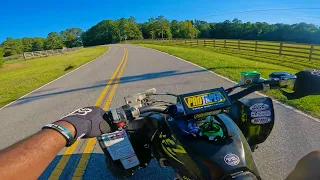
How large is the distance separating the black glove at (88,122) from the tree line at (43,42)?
102 m

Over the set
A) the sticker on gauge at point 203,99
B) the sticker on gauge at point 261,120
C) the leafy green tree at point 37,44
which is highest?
the sticker on gauge at point 203,99

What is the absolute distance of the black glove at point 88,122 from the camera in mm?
1317

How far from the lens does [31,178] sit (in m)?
1.06

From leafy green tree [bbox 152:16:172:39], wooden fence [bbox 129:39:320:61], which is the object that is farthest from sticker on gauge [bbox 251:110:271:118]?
leafy green tree [bbox 152:16:172:39]

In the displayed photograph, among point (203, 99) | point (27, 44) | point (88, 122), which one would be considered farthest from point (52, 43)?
point (203, 99)

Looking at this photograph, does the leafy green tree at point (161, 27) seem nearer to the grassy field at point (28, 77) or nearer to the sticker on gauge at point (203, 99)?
the grassy field at point (28, 77)

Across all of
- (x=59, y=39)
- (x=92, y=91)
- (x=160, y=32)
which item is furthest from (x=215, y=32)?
(x=92, y=91)

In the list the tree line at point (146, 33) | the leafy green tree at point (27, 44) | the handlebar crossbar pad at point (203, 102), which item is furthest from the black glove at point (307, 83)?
the leafy green tree at point (27, 44)

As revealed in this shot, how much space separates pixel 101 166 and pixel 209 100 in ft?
7.50

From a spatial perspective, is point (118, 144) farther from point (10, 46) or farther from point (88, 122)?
point (10, 46)

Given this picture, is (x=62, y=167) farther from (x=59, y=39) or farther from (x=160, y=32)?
(x=59, y=39)

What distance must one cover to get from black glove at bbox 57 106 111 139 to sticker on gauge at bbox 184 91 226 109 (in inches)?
21.0

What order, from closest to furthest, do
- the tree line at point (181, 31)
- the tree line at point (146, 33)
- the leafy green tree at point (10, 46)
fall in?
the tree line at point (181, 31) → the tree line at point (146, 33) → the leafy green tree at point (10, 46)

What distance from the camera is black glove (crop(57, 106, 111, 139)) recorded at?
1.32m
